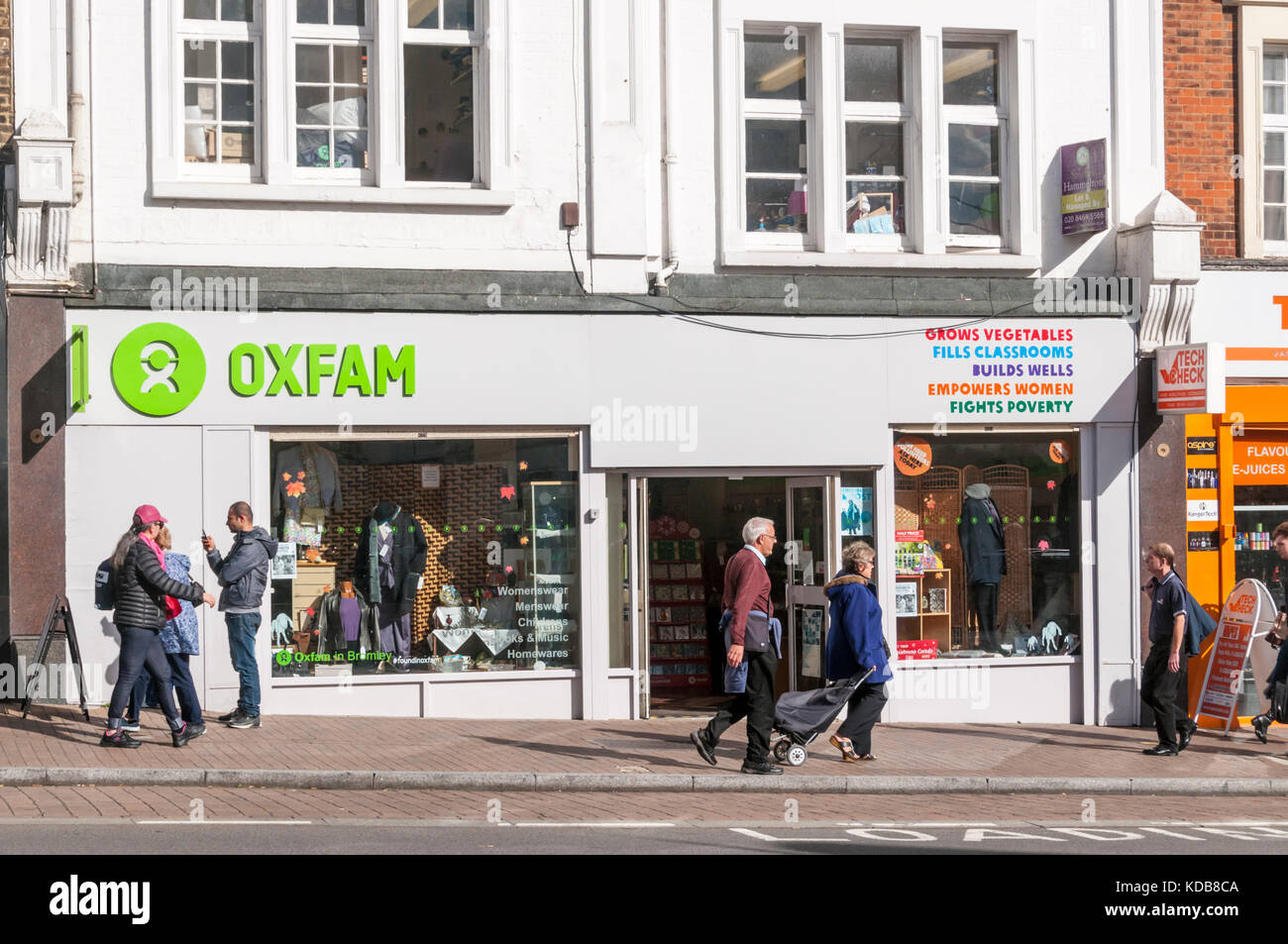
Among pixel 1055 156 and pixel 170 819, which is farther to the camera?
pixel 1055 156

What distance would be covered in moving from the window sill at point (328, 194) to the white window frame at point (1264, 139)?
25.3ft

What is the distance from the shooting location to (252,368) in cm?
1384

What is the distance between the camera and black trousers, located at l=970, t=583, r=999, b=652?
15500 millimetres

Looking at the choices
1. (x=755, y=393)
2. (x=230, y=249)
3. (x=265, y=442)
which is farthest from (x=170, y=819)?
(x=755, y=393)

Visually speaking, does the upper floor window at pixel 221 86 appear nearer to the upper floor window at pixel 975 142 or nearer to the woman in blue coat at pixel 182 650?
the woman in blue coat at pixel 182 650

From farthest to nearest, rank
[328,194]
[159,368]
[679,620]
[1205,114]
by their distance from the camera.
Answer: [679,620], [1205,114], [328,194], [159,368]

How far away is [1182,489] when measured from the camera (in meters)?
15.6

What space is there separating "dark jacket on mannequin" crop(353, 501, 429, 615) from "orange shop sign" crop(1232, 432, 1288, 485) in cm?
818

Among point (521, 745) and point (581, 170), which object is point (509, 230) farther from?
point (521, 745)

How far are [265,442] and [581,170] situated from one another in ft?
12.8

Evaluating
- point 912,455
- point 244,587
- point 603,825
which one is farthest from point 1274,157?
point 244,587

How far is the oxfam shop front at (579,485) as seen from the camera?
45.1ft

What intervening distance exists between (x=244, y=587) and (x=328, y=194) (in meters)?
3.80

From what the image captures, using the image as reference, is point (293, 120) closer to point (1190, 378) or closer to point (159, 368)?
point (159, 368)
